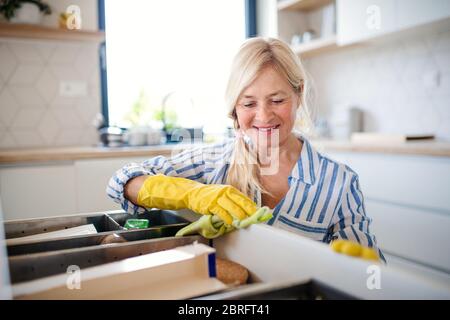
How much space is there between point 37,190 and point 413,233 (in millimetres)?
1929

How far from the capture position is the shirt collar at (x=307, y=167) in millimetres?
1225

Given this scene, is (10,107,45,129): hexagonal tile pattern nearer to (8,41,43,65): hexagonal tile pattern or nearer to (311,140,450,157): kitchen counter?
(8,41,43,65): hexagonal tile pattern

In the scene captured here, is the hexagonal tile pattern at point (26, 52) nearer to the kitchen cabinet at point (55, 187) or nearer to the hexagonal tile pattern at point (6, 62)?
the hexagonal tile pattern at point (6, 62)

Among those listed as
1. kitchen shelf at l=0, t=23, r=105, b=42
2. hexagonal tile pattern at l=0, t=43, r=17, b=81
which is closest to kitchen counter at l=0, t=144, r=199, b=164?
hexagonal tile pattern at l=0, t=43, r=17, b=81

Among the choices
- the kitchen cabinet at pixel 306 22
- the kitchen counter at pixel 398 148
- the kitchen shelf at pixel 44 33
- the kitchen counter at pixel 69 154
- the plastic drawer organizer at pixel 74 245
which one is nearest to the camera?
the plastic drawer organizer at pixel 74 245

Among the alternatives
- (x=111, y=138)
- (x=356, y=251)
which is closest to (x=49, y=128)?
(x=111, y=138)

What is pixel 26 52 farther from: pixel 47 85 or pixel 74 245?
pixel 74 245

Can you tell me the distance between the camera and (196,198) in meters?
0.96

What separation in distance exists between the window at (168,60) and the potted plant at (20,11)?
57 cm

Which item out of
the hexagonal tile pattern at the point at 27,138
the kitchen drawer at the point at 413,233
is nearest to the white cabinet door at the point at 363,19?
the kitchen drawer at the point at 413,233

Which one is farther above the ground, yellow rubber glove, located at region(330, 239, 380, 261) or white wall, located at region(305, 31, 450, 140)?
white wall, located at region(305, 31, 450, 140)

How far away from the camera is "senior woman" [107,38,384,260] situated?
3.55 feet

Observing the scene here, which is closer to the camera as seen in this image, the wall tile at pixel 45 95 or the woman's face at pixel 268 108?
the woman's face at pixel 268 108

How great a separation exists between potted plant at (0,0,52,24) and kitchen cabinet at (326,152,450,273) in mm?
2055
